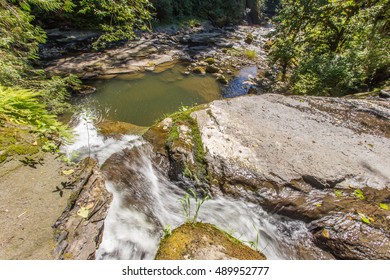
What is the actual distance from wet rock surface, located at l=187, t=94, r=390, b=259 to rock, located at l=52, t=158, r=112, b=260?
1728 millimetres

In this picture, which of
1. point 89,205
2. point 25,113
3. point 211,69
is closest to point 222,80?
point 211,69

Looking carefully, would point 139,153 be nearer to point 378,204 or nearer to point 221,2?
point 378,204

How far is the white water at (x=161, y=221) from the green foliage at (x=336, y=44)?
6.22 meters

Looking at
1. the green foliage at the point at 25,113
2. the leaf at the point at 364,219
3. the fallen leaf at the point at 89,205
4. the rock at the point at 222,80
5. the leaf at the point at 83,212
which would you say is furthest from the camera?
the rock at the point at 222,80

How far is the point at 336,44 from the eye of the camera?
363 inches

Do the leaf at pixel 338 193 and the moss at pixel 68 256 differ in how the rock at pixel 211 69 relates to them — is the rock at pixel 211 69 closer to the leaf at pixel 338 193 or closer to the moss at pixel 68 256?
the leaf at pixel 338 193

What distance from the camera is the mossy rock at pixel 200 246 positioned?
5.69 ft

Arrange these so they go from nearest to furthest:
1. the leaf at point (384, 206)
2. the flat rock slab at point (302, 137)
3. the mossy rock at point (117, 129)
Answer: the leaf at point (384, 206) → the flat rock slab at point (302, 137) → the mossy rock at point (117, 129)

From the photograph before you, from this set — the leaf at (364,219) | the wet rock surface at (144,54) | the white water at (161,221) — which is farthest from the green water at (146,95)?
the leaf at (364,219)

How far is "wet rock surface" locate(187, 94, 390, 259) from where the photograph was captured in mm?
2688

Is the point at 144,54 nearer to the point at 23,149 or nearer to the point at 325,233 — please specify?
the point at 23,149

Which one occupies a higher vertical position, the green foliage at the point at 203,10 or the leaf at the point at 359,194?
the green foliage at the point at 203,10

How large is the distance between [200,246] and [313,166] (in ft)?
8.83

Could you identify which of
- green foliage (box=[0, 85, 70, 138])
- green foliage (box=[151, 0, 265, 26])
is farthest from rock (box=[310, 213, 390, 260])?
green foliage (box=[151, 0, 265, 26])
